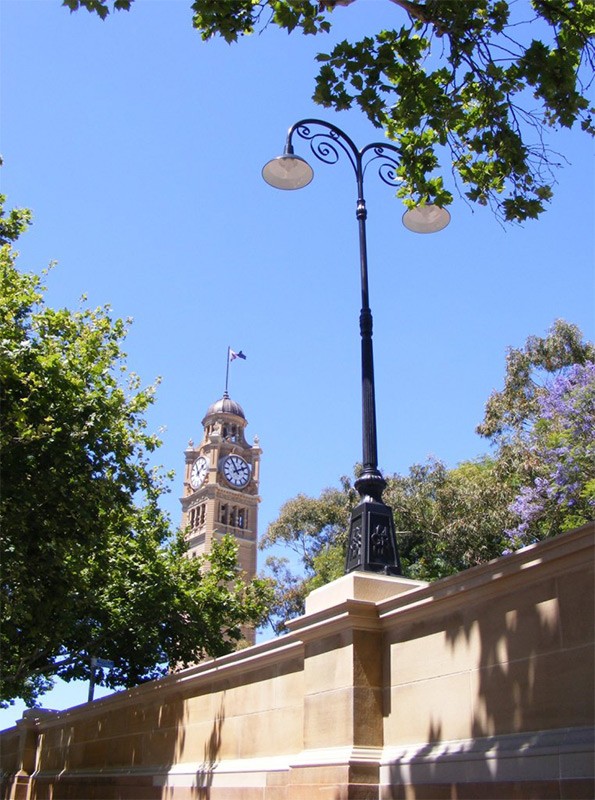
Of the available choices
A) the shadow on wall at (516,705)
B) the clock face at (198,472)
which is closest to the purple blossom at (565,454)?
the shadow on wall at (516,705)

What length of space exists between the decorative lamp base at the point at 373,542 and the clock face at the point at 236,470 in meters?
95.3

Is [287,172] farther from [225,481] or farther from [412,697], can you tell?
[225,481]

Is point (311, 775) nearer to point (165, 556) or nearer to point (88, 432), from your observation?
point (88, 432)

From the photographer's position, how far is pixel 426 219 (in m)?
9.45

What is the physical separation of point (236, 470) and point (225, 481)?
230 centimetres

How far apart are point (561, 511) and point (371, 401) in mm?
17055

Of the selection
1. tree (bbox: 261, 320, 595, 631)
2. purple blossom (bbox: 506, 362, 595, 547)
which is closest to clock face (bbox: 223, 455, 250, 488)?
tree (bbox: 261, 320, 595, 631)

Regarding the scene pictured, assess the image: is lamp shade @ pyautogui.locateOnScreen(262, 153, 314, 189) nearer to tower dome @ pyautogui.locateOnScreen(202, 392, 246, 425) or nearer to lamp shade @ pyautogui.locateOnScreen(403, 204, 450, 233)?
lamp shade @ pyautogui.locateOnScreen(403, 204, 450, 233)

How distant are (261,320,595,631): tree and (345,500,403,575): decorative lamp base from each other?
1337cm

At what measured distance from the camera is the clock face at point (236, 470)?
10269cm

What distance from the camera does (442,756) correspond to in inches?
231

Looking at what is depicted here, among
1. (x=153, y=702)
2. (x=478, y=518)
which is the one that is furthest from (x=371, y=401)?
(x=478, y=518)

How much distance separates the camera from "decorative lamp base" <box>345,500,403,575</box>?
7.54 meters

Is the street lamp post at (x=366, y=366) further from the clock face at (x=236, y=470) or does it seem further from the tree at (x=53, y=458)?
the clock face at (x=236, y=470)
